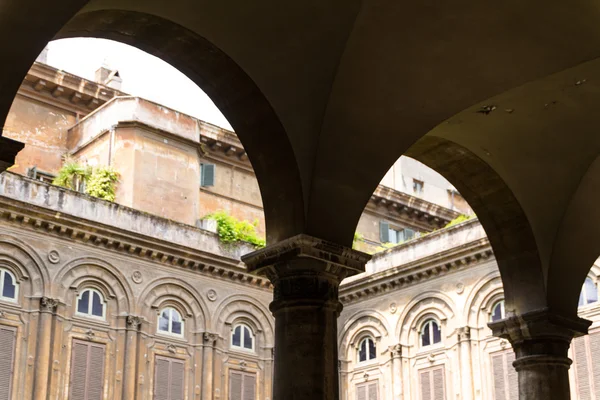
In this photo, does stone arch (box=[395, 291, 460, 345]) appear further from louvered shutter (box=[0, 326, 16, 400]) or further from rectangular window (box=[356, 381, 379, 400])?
louvered shutter (box=[0, 326, 16, 400])

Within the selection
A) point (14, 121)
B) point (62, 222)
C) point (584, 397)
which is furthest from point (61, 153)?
point (584, 397)

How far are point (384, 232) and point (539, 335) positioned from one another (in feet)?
78.0

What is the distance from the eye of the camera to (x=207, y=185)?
29.2 metres

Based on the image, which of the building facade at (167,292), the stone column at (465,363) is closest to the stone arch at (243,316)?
the building facade at (167,292)

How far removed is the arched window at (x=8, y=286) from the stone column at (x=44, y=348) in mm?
607

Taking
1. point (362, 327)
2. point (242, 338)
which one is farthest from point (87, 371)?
point (362, 327)

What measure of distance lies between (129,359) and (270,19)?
1640cm

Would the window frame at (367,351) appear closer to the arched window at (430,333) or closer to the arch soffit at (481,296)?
the arched window at (430,333)

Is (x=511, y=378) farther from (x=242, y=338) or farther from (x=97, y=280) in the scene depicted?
(x=97, y=280)

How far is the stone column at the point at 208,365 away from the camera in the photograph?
2408 cm

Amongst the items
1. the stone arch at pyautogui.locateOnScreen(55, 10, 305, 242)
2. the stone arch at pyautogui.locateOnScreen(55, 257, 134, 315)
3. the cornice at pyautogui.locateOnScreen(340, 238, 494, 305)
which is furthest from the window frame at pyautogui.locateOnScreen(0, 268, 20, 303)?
the stone arch at pyautogui.locateOnScreen(55, 10, 305, 242)

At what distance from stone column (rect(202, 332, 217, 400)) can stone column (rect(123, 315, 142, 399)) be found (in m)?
2.00

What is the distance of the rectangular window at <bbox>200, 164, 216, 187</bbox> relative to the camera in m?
29.2

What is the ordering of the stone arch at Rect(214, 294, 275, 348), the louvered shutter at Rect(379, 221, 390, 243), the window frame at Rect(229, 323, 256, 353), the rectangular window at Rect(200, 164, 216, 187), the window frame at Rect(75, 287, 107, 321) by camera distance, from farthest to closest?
the louvered shutter at Rect(379, 221, 390, 243)
the rectangular window at Rect(200, 164, 216, 187)
the window frame at Rect(229, 323, 256, 353)
the stone arch at Rect(214, 294, 275, 348)
the window frame at Rect(75, 287, 107, 321)
